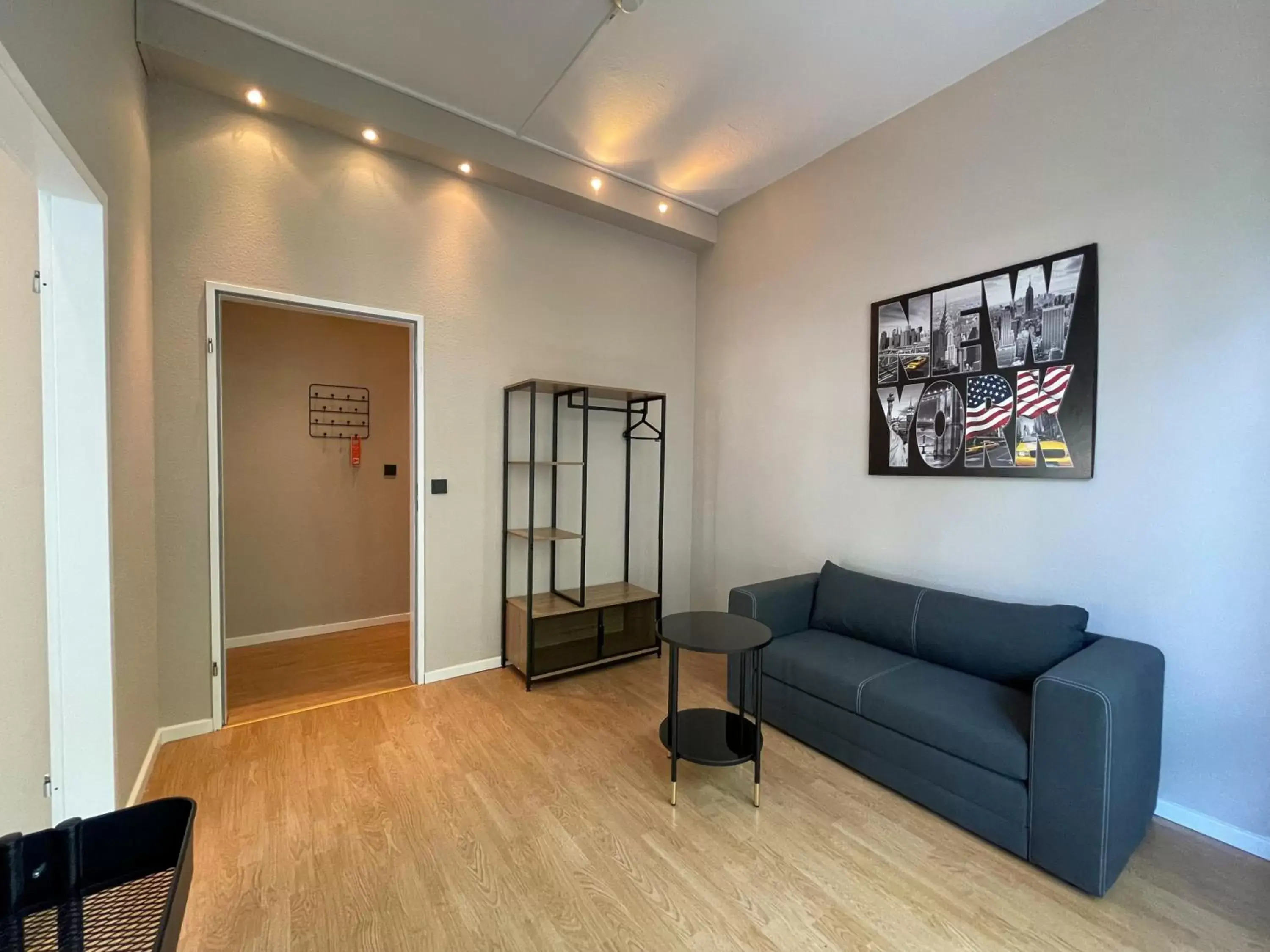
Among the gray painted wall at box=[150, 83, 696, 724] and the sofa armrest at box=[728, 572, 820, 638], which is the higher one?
the gray painted wall at box=[150, 83, 696, 724]

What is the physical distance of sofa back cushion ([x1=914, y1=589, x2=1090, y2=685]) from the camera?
87.3 inches

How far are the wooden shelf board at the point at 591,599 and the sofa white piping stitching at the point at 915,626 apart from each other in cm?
162

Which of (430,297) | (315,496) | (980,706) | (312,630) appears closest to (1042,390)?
(980,706)

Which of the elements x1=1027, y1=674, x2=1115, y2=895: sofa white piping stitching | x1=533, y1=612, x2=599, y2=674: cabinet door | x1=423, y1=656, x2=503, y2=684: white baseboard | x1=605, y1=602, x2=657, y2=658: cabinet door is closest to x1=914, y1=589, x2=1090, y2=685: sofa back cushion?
x1=1027, y1=674, x2=1115, y2=895: sofa white piping stitching

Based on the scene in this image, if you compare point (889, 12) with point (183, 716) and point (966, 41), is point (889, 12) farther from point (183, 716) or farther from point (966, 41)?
point (183, 716)

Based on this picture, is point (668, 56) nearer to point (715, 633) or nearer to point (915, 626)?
point (715, 633)

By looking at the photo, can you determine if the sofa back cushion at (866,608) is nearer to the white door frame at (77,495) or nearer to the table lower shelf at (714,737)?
the table lower shelf at (714,737)

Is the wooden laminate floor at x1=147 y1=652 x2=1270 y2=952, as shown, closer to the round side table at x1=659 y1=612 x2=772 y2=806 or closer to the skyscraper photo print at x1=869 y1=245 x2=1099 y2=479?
the round side table at x1=659 y1=612 x2=772 y2=806

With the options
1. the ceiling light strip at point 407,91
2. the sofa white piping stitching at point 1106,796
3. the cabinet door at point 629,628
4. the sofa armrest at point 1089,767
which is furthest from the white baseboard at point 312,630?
the sofa white piping stitching at point 1106,796

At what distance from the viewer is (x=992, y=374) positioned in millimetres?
2623

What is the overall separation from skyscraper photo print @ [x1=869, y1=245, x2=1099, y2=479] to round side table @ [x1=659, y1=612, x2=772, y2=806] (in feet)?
4.54

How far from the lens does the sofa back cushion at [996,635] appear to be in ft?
7.27

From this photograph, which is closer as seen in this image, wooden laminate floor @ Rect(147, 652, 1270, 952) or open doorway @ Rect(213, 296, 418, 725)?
wooden laminate floor @ Rect(147, 652, 1270, 952)

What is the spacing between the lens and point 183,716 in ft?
8.73
